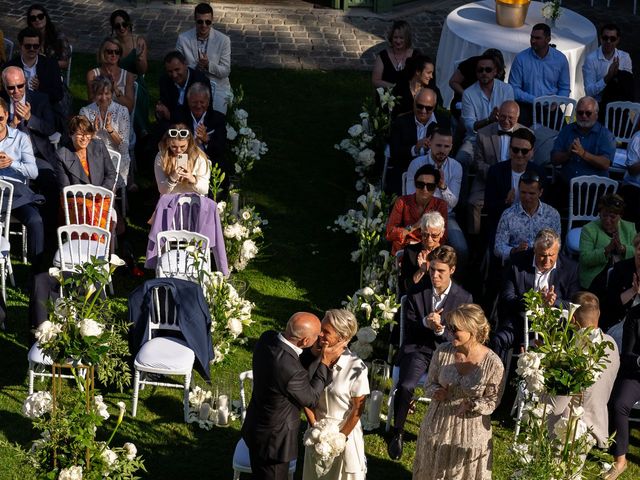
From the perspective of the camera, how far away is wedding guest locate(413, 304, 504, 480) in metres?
6.81

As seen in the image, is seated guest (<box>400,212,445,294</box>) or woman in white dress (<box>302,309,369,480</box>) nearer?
woman in white dress (<box>302,309,369,480</box>)

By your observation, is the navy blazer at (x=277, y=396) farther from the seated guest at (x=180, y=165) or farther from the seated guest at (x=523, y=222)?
the seated guest at (x=180, y=165)

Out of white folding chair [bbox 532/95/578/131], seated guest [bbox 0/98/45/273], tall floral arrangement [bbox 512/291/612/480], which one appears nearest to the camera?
tall floral arrangement [bbox 512/291/612/480]

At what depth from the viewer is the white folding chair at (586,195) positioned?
32.3 feet

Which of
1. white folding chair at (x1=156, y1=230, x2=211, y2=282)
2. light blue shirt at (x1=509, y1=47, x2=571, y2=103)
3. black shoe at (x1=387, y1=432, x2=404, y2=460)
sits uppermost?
light blue shirt at (x1=509, y1=47, x2=571, y2=103)

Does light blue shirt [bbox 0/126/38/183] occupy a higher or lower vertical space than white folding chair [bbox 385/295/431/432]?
higher

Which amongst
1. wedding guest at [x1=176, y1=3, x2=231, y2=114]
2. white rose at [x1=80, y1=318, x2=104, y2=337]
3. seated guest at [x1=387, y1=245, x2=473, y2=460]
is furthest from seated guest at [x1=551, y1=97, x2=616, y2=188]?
white rose at [x1=80, y1=318, x2=104, y2=337]

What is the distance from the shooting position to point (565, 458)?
20.3ft

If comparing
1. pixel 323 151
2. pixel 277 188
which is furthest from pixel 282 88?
pixel 277 188

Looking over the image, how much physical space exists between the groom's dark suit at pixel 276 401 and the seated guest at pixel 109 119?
169 inches

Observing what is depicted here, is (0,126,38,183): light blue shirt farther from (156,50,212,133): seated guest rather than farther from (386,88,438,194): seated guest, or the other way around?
(386,88,438,194): seated guest

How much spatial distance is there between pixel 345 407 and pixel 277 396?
48 centimetres

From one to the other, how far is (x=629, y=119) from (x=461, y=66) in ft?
5.65

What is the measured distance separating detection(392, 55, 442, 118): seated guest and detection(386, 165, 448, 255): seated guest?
6.79 feet
